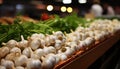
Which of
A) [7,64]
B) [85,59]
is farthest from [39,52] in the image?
[85,59]

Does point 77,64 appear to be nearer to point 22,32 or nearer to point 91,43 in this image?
point 22,32

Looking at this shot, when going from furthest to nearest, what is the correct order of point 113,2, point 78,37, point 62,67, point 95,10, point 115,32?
point 113,2
point 95,10
point 115,32
point 78,37
point 62,67

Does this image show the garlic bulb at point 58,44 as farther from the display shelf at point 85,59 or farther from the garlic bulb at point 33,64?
the garlic bulb at point 33,64

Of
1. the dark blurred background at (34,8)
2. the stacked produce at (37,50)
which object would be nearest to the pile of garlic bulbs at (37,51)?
the stacked produce at (37,50)

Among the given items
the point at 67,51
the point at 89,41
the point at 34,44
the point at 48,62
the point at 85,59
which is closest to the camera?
the point at 48,62

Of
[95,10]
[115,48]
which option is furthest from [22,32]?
[95,10]

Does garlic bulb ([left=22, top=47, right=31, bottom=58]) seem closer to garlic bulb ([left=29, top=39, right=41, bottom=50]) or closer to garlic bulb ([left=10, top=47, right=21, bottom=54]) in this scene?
garlic bulb ([left=10, top=47, right=21, bottom=54])

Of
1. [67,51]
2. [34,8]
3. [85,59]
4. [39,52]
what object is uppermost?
[39,52]

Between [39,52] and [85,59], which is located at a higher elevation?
[39,52]

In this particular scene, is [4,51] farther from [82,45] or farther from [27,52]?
[82,45]

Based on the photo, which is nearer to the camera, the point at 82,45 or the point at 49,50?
the point at 49,50

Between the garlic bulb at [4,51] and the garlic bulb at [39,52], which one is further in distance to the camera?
the garlic bulb at [39,52]
